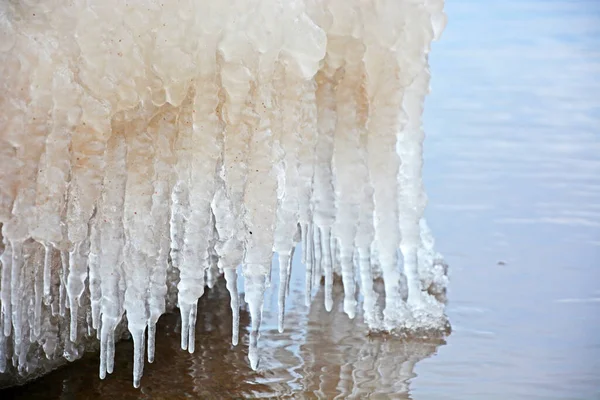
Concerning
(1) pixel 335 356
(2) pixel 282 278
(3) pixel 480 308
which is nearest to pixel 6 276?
(2) pixel 282 278

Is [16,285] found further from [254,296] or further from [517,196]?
[517,196]

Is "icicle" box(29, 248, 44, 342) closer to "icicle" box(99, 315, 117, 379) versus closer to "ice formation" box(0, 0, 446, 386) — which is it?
"ice formation" box(0, 0, 446, 386)

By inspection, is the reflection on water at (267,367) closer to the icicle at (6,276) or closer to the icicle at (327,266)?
the icicle at (327,266)

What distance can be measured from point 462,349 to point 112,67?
1608 mm

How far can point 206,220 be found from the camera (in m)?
2.44

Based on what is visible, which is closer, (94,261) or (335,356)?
(94,261)

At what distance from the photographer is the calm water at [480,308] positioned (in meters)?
2.92

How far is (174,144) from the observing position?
250 cm

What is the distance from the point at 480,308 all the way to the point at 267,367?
1.05 metres

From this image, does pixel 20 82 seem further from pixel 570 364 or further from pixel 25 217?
pixel 570 364

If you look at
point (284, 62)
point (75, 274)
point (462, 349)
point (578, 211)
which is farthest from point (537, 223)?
point (75, 274)

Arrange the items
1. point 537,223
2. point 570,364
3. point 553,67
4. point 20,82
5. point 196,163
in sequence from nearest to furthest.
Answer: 1. point 20,82
2. point 196,163
3. point 570,364
4. point 537,223
5. point 553,67

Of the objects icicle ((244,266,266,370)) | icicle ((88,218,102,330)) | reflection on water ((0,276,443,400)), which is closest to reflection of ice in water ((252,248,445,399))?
reflection on water ((0,276,443,400))

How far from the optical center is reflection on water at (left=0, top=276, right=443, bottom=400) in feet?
9.30
